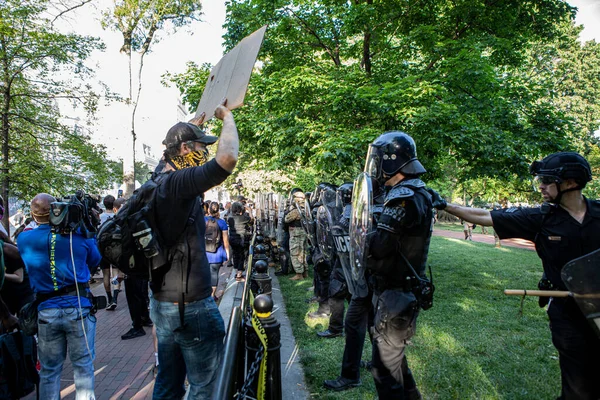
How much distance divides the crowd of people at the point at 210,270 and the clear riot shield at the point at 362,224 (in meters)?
0.02

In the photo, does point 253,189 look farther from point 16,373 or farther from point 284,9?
point 16,373

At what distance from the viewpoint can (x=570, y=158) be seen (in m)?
2.70

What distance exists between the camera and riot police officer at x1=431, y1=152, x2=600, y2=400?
248cm

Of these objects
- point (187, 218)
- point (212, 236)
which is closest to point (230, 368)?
point (187, 218)

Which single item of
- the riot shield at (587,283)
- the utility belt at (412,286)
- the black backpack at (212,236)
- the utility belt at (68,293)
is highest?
the riot shield at (587,283)

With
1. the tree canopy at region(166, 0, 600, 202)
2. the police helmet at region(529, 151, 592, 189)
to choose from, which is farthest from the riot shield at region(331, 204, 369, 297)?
the tree canopy at region(166, 0, 600, 202)

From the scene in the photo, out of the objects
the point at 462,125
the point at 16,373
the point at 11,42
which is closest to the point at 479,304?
the point at 462,125

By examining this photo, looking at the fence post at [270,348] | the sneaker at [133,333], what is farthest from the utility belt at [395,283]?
the sneaker at [133,333]

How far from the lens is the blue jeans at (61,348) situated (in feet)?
9.84

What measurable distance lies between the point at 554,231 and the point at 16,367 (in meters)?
4.34

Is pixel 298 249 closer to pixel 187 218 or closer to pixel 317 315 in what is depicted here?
pixel 317 315

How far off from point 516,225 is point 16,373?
166 inches

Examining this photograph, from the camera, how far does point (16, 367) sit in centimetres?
312

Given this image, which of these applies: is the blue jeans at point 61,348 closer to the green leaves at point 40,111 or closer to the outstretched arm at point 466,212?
the outstretched arm at point 466,212
